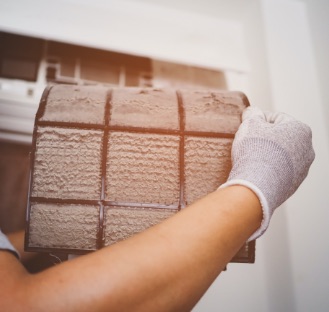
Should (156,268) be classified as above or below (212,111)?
below

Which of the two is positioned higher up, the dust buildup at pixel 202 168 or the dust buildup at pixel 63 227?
the dust buildup at pixel 202 168

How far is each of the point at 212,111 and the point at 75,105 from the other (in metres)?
0.25

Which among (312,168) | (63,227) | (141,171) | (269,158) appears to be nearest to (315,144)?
(312,168)

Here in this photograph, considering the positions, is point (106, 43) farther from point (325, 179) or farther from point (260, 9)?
point (325, 179)

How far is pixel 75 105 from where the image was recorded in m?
0.49

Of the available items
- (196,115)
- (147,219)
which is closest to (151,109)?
(196,115)

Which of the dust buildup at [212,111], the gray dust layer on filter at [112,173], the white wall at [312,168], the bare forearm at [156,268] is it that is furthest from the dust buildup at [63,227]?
the white wall at [312,168]

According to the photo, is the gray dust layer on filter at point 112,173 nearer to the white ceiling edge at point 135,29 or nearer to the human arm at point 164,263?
the human arm at point 164,263

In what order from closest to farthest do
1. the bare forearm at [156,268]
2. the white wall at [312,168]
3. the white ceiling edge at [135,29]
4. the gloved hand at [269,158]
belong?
1. the bare forearm at [156,268]
2. the gloved hand at [269,158]
3. the white wall at [312,168]
4. the white ceiling edge at [135,29]

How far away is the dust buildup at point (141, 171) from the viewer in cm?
47

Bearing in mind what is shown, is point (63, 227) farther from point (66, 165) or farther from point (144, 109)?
point (144, 109)

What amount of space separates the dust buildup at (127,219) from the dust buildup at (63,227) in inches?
0.9

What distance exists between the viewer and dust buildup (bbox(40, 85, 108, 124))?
1.57 ft

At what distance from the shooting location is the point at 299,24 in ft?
4.19
